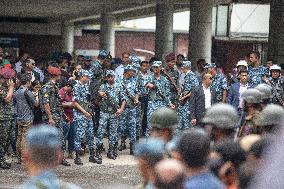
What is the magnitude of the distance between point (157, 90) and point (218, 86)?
135 centimetres

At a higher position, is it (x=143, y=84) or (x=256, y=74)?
(x=256, y=74)

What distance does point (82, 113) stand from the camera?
12641 millimetres

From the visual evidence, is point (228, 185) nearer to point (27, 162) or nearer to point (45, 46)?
point (27, 162)

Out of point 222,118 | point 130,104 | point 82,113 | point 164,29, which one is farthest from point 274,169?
point 164,29

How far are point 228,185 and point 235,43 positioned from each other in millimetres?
32748

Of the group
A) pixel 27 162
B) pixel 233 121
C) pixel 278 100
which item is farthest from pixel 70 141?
pixel 27 162

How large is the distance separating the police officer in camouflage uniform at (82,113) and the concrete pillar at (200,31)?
9777 mm

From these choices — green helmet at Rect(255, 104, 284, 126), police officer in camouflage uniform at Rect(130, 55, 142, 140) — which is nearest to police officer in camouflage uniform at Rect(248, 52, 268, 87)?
police officer in camouflage uniform at Rect(130, 55, 142, 140)

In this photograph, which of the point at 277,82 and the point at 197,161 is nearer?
the point at 197,161

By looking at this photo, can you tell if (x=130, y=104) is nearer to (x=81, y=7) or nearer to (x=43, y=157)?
(x=43, y=157)

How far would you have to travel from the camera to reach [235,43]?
37.3 metres

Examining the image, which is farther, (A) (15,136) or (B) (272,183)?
(A) (15,136)

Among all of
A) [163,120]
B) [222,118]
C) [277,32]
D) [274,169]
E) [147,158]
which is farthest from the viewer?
[277,32]

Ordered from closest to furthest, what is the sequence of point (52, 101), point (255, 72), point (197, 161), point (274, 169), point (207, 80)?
point (274, 169)
point (197, 161)
point (52, 101)
point (207, 80)
point (255, 72)
